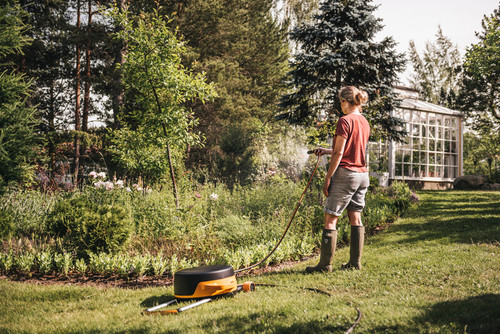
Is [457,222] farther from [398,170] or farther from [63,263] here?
[398,170]

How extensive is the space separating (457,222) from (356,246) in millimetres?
3851

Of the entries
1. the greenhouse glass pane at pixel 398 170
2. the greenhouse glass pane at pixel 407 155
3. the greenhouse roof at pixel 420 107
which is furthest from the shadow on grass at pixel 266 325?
the greenhouse glass pane at pixel 407 155

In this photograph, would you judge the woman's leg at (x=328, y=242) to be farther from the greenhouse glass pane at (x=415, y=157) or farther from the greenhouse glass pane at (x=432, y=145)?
the greenhouse glass pane at (x=432, y=145)

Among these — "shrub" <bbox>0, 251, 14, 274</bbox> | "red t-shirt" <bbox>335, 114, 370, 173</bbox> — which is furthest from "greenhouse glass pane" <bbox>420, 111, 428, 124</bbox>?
"shrub" <bbox>0, 251, 14, 274</bbox>

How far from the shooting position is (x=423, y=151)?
15867 millimetres

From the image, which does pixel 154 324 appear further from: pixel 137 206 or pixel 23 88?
pixel 23 88

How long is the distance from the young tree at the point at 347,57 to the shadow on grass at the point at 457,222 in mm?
2757

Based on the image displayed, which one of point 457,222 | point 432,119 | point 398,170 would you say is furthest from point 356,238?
point 432,119

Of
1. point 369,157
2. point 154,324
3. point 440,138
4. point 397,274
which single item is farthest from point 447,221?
point 440,138

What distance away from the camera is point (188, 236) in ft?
17.3

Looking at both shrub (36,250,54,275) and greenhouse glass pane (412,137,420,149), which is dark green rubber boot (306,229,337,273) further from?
greenhouse glass pane (412,137,420,149)

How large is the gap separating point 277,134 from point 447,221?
11.8 m

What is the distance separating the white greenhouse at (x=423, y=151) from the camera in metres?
15.1

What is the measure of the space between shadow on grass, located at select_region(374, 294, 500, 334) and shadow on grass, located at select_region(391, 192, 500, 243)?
290 cm
